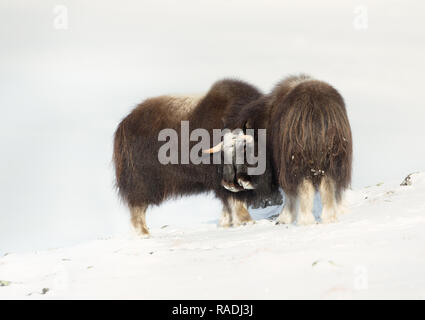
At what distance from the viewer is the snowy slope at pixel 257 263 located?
16.3 ft

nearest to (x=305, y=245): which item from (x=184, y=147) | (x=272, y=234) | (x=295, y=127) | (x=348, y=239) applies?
(x=348, y=239)

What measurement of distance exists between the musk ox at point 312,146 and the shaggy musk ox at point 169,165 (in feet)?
3.97

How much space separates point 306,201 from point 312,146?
582mm

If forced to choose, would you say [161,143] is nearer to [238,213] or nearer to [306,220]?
[238,213]

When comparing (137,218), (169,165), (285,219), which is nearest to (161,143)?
(169,165)

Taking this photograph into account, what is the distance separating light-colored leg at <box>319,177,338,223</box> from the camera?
732cm

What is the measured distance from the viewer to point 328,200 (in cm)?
733

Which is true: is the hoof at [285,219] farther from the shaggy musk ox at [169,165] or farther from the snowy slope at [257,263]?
the shaggy musk ox at [169,165]

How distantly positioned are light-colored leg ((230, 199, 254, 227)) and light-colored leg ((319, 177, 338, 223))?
1.52 m

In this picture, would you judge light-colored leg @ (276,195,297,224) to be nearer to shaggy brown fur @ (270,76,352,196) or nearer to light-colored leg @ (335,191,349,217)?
shaggy brown fur @ (270,76,352,196)

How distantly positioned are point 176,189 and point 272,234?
2.27 meters

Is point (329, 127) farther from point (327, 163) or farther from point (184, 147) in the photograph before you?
point (184, 147)

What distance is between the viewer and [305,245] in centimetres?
617

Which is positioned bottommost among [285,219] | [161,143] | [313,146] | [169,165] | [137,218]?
[137,218]
